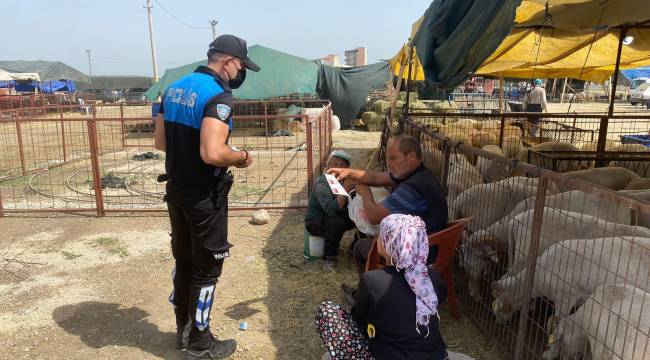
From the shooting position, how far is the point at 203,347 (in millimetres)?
3479

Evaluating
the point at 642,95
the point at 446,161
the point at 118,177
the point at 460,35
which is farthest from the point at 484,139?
the point at 642,95

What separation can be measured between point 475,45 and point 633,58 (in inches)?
344

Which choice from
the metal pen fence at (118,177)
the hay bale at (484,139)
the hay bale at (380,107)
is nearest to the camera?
the metal pen fence at (118,177)

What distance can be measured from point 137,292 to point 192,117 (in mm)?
2388

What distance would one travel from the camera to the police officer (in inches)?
119

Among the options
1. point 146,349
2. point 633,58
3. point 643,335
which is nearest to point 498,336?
point 643,335

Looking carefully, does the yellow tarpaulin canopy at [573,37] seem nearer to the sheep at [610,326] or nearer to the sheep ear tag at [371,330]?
the sheep at [610,326]

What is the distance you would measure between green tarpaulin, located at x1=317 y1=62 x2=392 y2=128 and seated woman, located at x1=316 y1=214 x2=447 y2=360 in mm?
18251

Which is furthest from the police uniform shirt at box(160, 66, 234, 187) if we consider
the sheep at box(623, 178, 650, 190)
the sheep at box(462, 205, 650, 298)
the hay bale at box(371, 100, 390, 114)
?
the hay bale at box(371, 100, 390, 114)

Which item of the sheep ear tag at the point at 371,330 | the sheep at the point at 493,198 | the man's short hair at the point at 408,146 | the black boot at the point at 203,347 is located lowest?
the black boot at the point at 203,347

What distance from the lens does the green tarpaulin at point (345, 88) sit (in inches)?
804

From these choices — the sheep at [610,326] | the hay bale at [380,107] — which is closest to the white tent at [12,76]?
the hay bale at [380,107]

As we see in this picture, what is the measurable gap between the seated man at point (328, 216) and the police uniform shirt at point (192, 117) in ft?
6.40

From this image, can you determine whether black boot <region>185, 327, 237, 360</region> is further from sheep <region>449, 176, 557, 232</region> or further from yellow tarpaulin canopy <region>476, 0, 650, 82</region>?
yellow tarpaulin canopy <region>476, 0, 650, 82</region>
